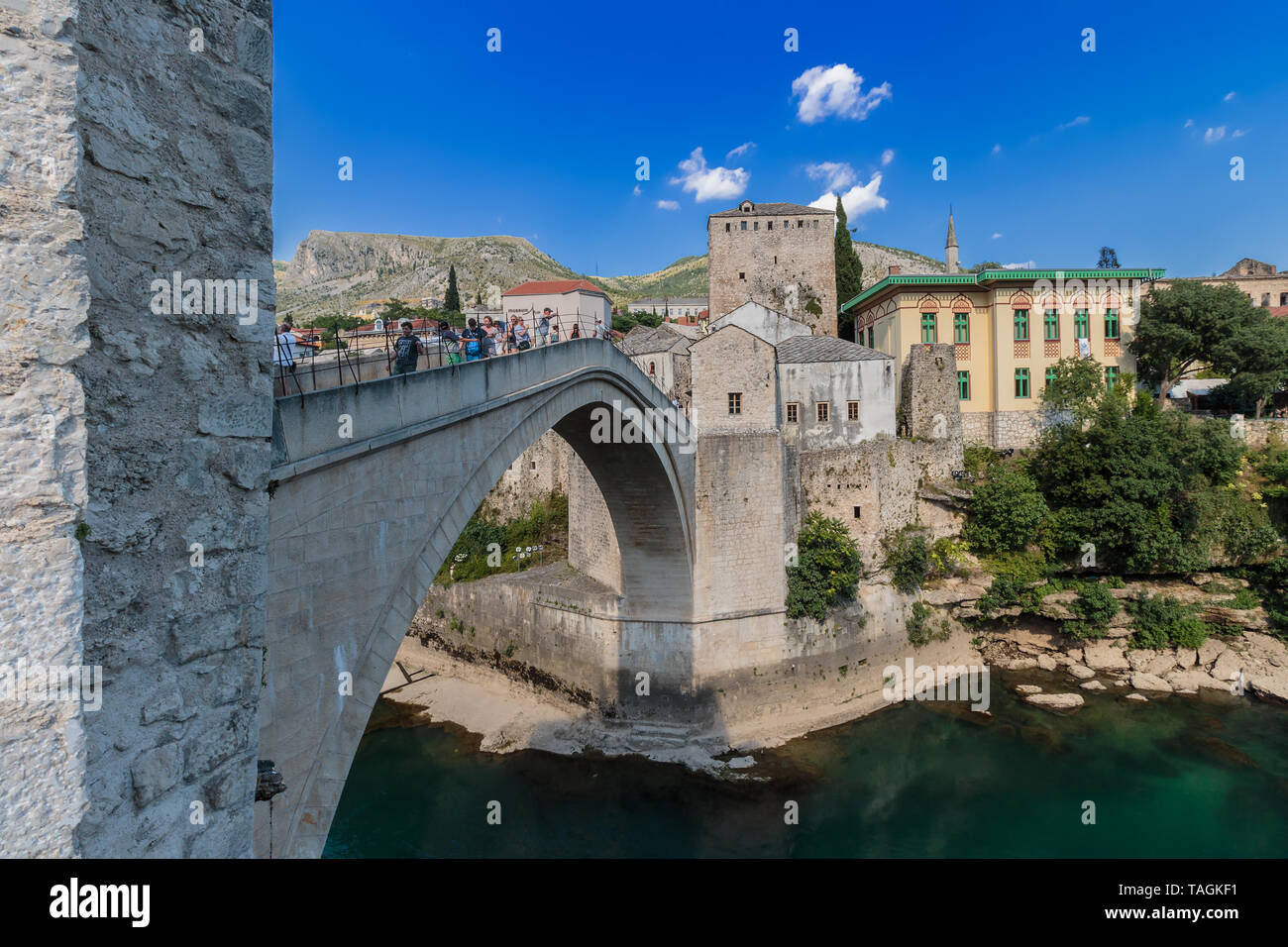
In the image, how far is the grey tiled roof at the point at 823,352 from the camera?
1986cm

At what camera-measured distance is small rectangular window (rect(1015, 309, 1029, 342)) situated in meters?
23.1

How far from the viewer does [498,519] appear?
2478 centimetres

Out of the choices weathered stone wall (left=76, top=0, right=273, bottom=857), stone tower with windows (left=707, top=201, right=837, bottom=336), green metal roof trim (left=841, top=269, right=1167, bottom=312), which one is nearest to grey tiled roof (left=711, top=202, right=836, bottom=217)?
stone tower with windows (left=707, top=201, right=837, bottom=336)

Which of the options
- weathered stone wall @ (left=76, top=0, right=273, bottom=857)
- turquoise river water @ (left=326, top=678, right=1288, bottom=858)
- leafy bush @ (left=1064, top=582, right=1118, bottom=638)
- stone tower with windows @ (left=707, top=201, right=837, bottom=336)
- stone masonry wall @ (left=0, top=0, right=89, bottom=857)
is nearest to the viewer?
stone masonry wall @ (left=0, top=0, right=89, bottom=857)

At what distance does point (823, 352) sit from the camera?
20422 mm

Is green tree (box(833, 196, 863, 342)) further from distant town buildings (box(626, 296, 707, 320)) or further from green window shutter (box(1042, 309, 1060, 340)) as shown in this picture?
distant town buildings (box(626, 296, 707, 320))

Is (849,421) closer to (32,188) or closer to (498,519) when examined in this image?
(498,519)

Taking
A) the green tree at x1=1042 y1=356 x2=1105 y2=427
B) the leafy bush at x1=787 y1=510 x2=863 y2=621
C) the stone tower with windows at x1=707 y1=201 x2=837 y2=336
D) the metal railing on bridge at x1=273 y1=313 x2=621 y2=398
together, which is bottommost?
the leafy bush at x1=787 y1=510 x2=863 y2=621

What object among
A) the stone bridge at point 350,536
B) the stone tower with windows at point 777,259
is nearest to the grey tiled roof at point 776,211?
the stone tower with windows at point 777,259

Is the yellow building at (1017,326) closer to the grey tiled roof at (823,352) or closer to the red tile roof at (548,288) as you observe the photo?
the grey tiled roof at (823,352)

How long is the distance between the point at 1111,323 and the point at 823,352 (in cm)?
1097

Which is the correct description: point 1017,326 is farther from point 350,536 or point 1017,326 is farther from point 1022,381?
point 350,536

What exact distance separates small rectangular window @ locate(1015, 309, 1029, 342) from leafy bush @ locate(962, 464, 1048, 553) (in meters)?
5.68

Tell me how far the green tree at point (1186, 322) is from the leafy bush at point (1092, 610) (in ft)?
26.8
